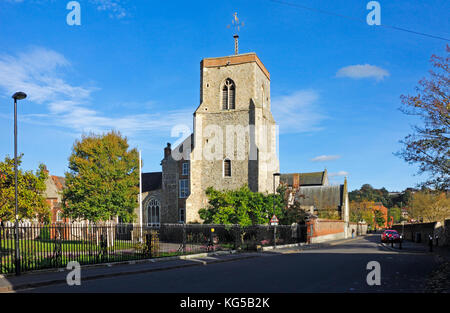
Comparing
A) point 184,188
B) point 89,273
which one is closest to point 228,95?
point 184,188

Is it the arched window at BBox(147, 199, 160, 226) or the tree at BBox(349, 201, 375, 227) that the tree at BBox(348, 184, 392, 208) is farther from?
the arched window at BBox(147, 199, 160, 226)

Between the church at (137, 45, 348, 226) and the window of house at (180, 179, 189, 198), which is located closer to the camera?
the church at (137, 45, 348, 226)

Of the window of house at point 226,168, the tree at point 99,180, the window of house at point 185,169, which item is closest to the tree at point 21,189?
the tree at point 99,180

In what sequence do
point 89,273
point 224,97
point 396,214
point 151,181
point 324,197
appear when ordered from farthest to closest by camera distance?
point 396,214 → point 324,197 → point 151,181 → point 224,97 → point 89,273

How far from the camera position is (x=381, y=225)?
411 ft

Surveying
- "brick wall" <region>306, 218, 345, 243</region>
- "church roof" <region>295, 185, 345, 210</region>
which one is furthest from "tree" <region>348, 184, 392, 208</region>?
"brick wall" <region>306, 218, 345, 243</region>

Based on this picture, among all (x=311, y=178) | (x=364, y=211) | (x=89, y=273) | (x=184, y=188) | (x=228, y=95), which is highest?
(x=228, y=95)

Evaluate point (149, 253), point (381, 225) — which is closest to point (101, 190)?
point (149, 253)

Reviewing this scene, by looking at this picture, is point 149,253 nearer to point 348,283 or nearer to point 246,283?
point 246,283

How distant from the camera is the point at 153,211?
51.1m

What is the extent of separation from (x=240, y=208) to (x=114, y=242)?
19.0 m

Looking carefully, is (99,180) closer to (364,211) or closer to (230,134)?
(230,134)

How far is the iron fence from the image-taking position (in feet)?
52.2

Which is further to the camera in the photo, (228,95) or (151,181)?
(151,181)
